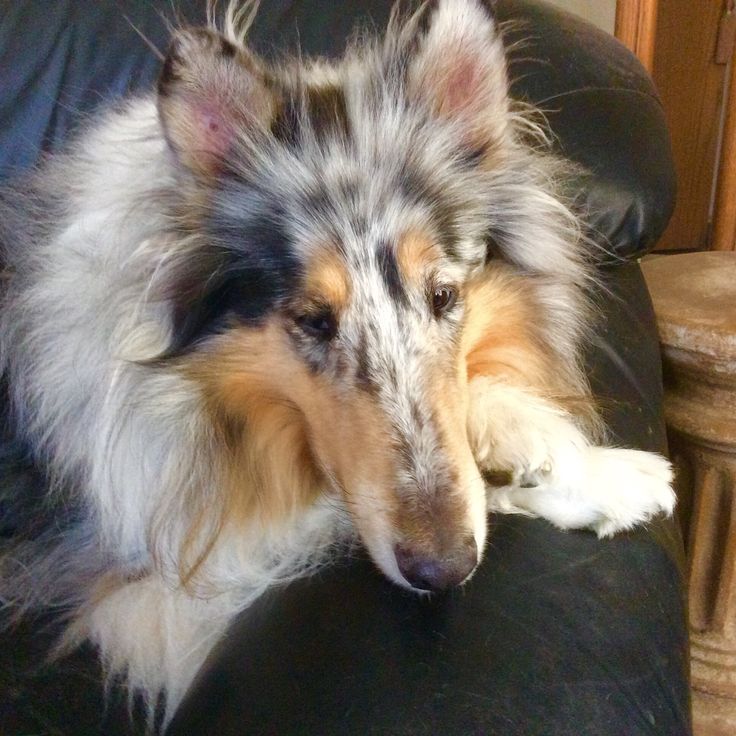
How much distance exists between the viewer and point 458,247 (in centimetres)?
120

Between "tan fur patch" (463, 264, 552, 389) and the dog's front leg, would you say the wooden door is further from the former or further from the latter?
the dog's front leg

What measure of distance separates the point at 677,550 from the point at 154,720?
754 millimetres

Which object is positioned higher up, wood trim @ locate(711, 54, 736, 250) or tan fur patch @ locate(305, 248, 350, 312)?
tan fur patch @ locate(305, 248, 350, 312)

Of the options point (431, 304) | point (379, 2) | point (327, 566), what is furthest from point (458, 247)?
point (379, 2)

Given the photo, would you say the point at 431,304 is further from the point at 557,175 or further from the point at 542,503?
the point at 557,175

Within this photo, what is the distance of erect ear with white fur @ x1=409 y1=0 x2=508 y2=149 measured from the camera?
1176 mm

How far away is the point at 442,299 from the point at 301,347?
0.21 meters

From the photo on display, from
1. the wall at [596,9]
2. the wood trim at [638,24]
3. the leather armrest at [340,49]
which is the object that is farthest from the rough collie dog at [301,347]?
the wall at [596,9]

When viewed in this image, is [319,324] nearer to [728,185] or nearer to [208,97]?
[208,97]

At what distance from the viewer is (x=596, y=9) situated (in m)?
3.07

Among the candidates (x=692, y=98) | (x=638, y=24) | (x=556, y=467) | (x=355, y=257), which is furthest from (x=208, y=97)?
(x=692, y=98)

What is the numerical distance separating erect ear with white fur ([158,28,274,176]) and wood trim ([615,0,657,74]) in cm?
178

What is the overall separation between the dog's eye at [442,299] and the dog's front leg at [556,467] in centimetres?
19

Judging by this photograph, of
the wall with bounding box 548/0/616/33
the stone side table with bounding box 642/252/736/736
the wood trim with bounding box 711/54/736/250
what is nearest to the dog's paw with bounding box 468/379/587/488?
the stone side table with bounding box 642/252/736/736
